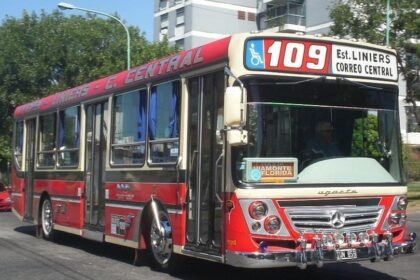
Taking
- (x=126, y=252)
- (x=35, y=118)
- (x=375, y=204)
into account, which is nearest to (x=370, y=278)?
(x=375, y=204)

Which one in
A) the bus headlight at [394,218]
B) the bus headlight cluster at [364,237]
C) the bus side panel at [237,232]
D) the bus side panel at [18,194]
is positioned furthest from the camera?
the bus side panel at [18,194]

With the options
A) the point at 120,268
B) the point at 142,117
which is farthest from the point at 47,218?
the point at 142,117

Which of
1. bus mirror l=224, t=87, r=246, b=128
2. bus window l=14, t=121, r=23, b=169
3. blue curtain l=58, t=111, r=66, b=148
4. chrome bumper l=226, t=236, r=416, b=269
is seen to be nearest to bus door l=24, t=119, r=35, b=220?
bus window l=14, t=121, r=23, b=169

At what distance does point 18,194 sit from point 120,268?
6.61 meters

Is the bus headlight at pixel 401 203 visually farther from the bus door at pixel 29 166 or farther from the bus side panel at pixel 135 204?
the bus door at pixel 29 166

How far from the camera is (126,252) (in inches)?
484

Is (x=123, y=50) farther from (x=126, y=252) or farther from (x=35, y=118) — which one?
(x=126, y=252)

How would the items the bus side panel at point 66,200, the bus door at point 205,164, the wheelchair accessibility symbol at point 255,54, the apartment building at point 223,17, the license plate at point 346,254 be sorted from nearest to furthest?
the license plate at point 346,254, the wheelchair accessibility symbol at point 255,54, the bus door at point 205,164, the bus side panel at point 66,200, the apartment building at point 223,17

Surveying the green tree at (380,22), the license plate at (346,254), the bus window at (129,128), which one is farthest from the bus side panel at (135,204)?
the green tree at (380,22)

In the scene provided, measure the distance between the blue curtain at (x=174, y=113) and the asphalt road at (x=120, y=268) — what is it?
1.85 m

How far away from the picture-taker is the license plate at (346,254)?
776 centimetres

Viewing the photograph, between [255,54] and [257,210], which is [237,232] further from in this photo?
[255,54]

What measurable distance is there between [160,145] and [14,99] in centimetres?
2461

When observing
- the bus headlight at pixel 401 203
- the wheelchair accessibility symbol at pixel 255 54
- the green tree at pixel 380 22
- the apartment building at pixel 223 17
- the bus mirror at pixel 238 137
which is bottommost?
the bus headlight at pixel 401 203
